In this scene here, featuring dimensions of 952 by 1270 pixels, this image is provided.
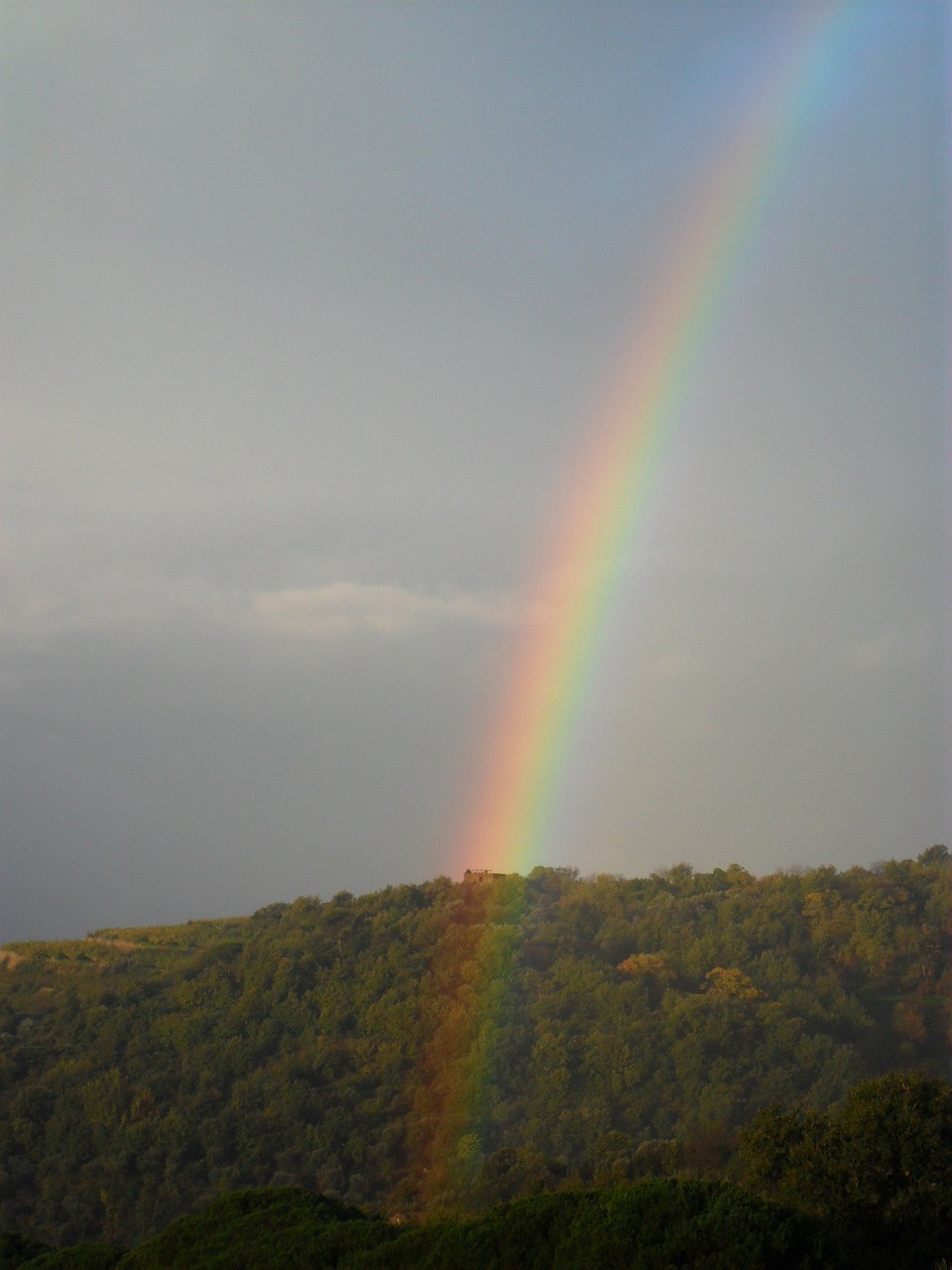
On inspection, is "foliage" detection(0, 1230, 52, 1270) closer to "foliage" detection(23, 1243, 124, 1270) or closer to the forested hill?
"foliage" detection(23, 1243, 124, 1270)

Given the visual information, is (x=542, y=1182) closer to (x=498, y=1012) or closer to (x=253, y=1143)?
(x=253, y=1143)

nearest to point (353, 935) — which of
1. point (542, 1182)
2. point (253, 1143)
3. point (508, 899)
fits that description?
point (508, 899)

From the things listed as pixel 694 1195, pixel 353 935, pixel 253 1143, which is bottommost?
pixel 253 1143

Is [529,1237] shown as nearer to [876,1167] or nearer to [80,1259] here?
[876,1167]

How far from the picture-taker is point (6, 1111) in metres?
37.9

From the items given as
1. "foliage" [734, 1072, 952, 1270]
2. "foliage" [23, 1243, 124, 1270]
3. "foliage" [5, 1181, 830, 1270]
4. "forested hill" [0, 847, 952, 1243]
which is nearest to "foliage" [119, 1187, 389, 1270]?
"foliage" [5, 1181, 830, 1270]

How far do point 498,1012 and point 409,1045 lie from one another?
3.87m

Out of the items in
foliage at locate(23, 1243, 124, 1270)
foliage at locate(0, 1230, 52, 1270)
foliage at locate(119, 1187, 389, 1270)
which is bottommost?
foliage at locate(0, 1230, 52, 1270)

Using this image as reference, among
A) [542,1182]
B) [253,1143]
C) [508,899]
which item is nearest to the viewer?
[542,1182]

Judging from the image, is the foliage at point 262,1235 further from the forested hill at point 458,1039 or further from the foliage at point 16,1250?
the forested hill at point 458,1039

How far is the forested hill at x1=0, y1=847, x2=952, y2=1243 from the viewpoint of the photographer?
33.9 metres

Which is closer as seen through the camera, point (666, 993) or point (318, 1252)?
point (318, 1252)

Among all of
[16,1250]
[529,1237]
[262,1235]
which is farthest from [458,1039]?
[529,1237]

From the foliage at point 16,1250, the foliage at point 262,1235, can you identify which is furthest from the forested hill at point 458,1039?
the foliage at point 16,1250
